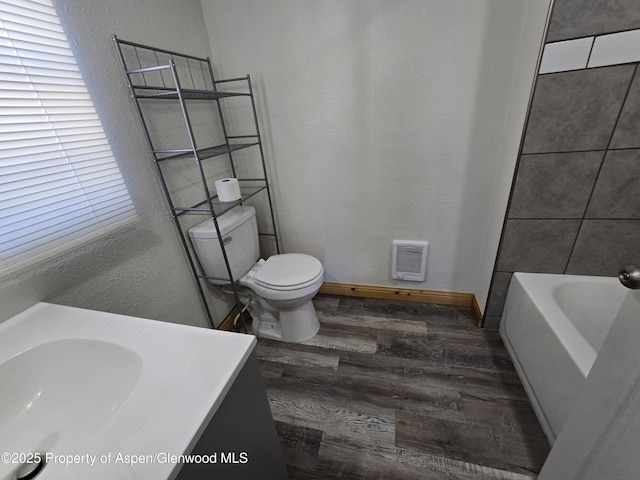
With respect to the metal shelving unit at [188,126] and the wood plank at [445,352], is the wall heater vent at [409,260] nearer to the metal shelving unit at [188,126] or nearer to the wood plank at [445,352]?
the wood plank at [445,352]

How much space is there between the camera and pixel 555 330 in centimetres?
109

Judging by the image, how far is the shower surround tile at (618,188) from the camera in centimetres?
113

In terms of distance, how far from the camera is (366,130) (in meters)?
1.56

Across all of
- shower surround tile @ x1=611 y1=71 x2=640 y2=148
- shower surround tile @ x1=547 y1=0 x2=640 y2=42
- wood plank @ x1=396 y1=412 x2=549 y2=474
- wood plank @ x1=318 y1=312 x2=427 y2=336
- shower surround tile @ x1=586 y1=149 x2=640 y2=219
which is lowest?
wood plank @ x1=396 y1=412 x2=549 y2=474

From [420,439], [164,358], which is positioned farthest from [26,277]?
[420,439]

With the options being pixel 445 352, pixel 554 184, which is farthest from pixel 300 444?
pixel 554 184

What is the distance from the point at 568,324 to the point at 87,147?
6.36 feet

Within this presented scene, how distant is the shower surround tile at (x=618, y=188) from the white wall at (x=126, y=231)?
193cm

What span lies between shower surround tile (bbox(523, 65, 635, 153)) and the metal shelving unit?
136cm

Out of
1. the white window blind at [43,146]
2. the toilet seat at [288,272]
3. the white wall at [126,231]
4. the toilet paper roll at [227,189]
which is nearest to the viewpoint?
the white window blind at [43,146]

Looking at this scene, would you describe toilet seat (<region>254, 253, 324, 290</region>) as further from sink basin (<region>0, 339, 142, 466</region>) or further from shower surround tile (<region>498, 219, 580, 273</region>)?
shower surround tile (<region>498, 219, 580, 273</region>)

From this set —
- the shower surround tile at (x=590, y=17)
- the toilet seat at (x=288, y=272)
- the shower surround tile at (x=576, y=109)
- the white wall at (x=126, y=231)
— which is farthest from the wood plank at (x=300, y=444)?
the shower surround tile at (x=590, y=17)

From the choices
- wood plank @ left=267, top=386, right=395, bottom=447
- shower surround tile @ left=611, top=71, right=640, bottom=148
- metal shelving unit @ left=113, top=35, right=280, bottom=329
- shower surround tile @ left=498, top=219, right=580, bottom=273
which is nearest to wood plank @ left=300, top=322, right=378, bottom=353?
wood plank @ left=267, top=386, right=395, bottom=447

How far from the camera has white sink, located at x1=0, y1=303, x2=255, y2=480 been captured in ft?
1.46
